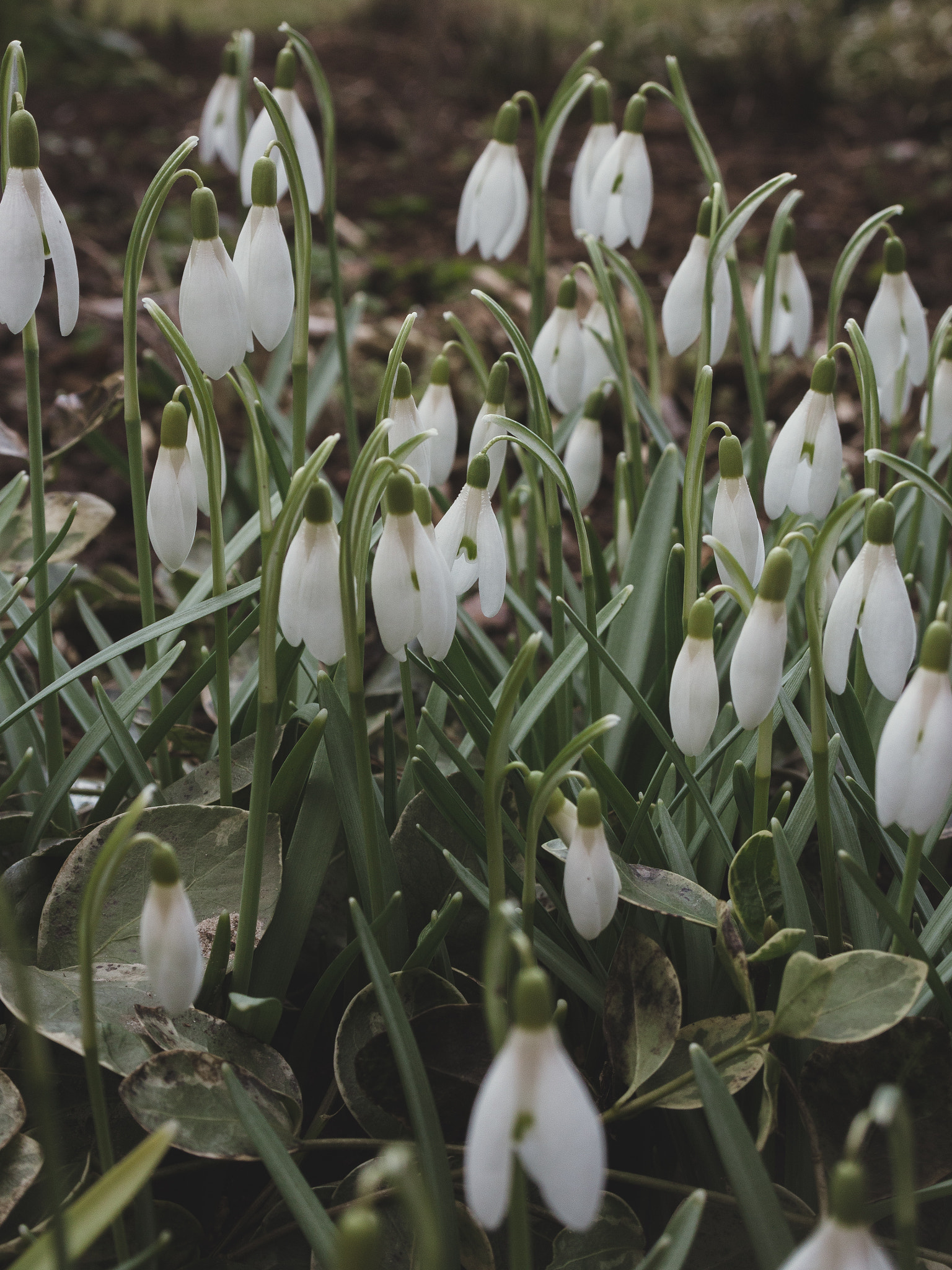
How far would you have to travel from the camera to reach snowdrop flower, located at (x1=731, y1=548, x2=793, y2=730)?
0.94 meters

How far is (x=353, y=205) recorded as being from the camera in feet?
15.2

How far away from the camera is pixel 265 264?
115cm

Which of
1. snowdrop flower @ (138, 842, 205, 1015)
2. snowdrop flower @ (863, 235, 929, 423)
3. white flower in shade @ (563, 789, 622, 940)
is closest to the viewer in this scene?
snowdrop flower @ (138, 842, 205, 1015)

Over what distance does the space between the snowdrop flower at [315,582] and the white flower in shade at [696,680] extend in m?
0.31

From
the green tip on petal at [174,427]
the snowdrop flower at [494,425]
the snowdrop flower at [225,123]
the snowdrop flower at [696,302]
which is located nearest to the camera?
the green tip on petal at [174,427]

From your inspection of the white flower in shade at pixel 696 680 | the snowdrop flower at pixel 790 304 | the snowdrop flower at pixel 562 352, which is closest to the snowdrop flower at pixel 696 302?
the snowdrop flower at pixel 562 352

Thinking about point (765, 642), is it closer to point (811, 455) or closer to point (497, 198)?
point (811, 455)

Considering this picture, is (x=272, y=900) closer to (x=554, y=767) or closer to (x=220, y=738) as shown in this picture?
(x=220, y=738)

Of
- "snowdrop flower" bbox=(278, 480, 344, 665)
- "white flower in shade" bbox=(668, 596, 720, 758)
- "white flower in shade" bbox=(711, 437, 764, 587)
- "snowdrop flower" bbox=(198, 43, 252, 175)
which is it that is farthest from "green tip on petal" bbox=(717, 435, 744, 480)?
"snowdrop flower" bbox=(198, 43, 252, 175)

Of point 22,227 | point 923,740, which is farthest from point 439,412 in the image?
point 923,740

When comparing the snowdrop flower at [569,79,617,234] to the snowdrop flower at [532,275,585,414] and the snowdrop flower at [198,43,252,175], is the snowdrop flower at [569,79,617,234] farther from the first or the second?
the snowdrop flower at [198,43,252,175]

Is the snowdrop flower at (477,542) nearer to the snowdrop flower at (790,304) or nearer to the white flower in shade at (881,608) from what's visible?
the white flower in shade at (881,608)

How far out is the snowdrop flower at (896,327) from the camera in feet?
5.15

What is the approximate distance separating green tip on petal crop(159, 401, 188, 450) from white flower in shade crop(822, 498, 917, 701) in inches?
25.8
